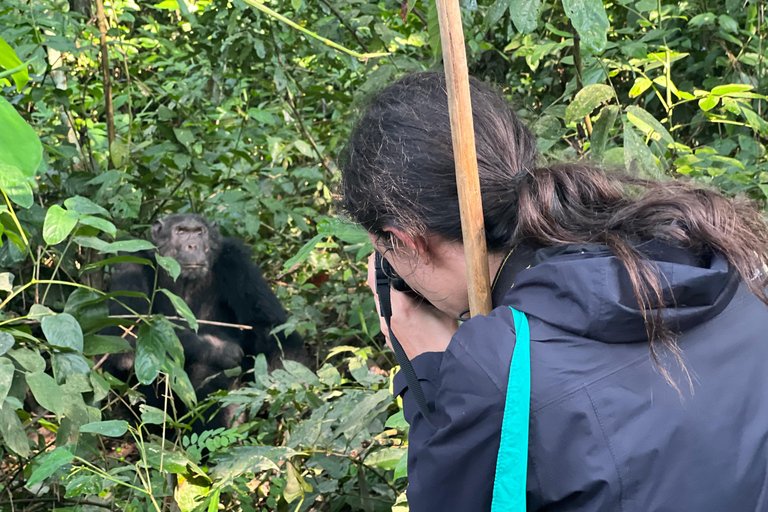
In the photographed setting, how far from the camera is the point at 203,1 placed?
17.0 feet

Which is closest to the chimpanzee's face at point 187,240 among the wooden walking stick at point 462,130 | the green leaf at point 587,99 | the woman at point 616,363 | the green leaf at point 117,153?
the green leaf at point 117,153

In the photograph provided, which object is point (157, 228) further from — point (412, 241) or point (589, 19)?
point (589, 19)

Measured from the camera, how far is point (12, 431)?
6.21 ft

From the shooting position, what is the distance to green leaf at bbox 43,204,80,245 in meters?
1.86

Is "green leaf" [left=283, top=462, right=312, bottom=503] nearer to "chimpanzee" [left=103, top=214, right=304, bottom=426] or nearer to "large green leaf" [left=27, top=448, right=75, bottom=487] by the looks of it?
"large green leaf" [left=27, top=448, right=75, bottom=487]

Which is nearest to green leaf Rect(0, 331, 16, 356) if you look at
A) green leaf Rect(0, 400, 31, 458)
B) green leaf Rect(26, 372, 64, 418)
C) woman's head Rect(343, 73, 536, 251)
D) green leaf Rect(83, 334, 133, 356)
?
green leaf Rect(26, 372, 64, 418)

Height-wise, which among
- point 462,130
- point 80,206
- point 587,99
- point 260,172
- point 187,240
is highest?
point 462,130

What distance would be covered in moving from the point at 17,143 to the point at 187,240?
3880mm

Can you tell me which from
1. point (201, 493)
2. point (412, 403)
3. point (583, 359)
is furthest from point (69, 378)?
point (583, 359)

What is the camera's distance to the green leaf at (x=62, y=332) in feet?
6.00

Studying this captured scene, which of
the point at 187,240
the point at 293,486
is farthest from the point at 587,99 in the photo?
the point at 187,240

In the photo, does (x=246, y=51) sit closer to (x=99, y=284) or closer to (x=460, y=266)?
(x=99, y=284)

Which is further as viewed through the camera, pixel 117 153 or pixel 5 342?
pixel 117 153

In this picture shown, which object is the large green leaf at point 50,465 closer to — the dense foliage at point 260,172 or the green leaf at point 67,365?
the dense foliage at point 260,172
